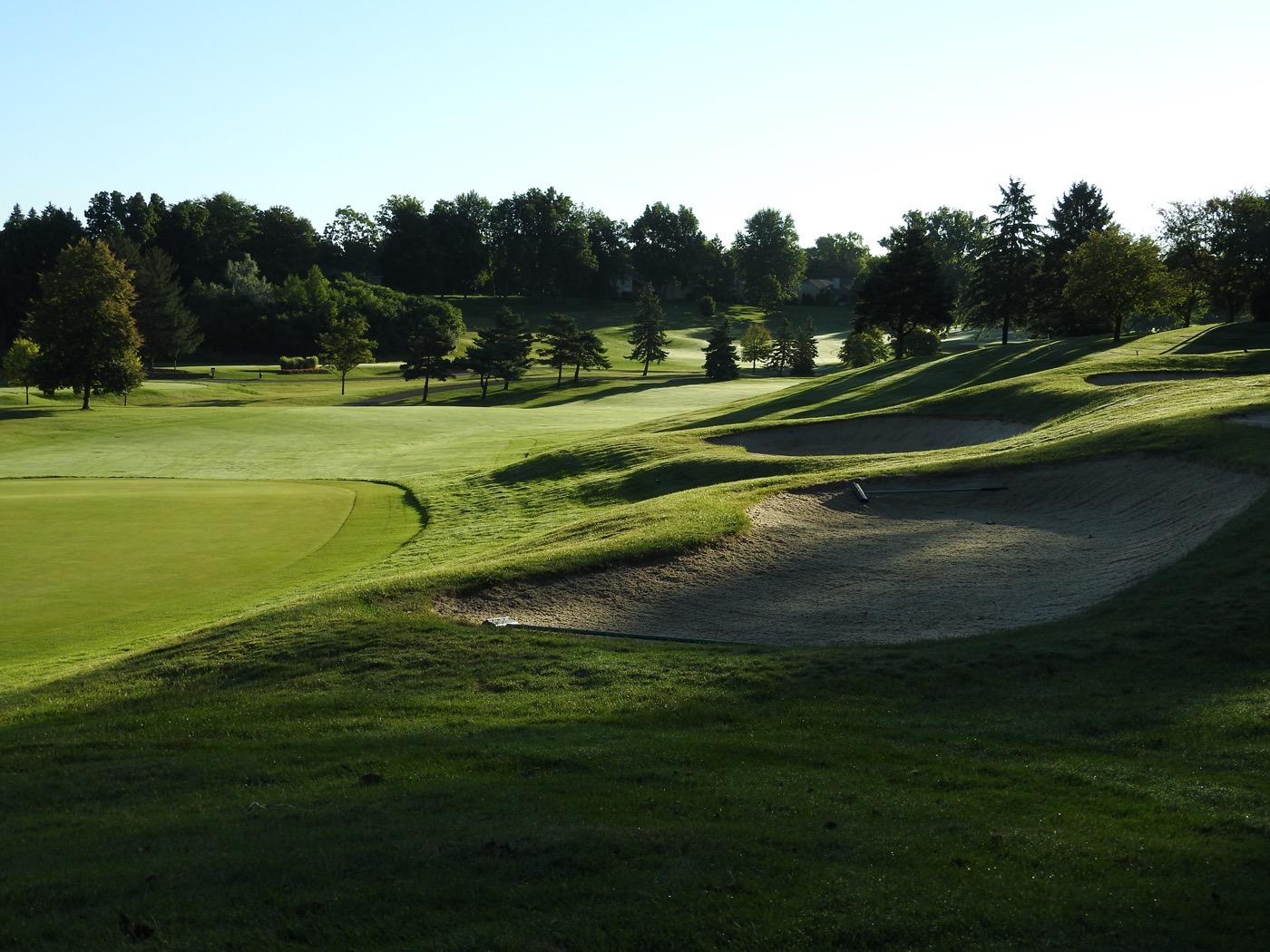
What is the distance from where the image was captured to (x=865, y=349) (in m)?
92.7

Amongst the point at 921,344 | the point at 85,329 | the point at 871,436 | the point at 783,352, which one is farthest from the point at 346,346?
the point at 871,436

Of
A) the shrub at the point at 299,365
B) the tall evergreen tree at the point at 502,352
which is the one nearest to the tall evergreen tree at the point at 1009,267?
the tall evergreen tree at the point at 502,352

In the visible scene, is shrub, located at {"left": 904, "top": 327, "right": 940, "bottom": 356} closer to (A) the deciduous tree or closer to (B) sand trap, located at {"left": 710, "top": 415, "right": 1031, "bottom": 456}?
(B) sand trap, located at {"left": 710, "top": 415, "right": 1031, "bottom": 456}

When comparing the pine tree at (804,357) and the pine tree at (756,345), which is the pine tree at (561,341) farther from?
the pine tree at (804,357)

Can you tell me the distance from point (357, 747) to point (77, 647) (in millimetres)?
8068

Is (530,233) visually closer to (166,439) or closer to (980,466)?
(166,439)

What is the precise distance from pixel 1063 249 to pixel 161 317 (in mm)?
78785

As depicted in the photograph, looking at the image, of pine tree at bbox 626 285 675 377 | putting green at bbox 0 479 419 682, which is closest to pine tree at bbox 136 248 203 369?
pine tree at bbox 626 285 675 377

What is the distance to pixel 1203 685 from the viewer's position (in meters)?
10.3

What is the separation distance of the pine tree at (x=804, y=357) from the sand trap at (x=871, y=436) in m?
68.7

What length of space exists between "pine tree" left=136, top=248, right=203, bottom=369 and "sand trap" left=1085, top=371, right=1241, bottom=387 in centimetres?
8577

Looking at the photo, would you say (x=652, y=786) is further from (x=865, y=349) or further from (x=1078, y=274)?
(x=865, y=349)

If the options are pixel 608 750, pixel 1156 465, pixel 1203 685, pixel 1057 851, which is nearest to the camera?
pixel 1057 851

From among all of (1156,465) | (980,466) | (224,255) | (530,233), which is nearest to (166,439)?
(980,466)
